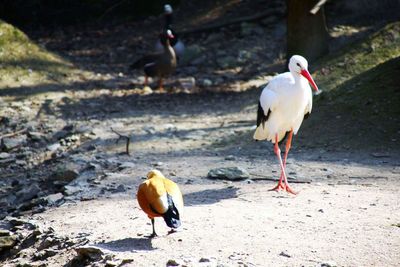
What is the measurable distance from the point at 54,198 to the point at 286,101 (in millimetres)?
2800

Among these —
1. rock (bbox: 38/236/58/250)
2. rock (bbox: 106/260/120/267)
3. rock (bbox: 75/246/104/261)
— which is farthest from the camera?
rock (bbox: 38/236/58/250)

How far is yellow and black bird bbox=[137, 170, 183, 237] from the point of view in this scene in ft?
19.2

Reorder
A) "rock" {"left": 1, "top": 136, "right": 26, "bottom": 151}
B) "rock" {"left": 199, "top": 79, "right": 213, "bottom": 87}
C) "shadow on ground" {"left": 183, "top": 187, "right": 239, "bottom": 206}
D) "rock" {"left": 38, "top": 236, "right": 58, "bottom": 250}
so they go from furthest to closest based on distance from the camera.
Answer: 1. "rock" {"left": 199, "top": 79, "right": 213, "bottom": 87}
2. "rock" {"left": 1, "top": 136, "right": 26, "bottom": 151}
3. "shadow on ground" {"left": 183, "top": 187, "right": 239, "bottom": 206}
4. "rock" {"left": 38, "top": 236, "right": 58, "bottom": 250}

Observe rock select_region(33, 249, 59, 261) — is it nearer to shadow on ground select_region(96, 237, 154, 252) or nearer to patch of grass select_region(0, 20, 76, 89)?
shadow on ground select_region(96, 237, 154, 252)

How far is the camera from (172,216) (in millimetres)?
5852

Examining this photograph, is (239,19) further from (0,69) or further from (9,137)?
(9,137)

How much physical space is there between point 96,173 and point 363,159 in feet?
10.7

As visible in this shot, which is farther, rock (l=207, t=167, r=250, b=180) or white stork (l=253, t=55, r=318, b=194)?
rock (l=207, t=167, r=250, b=180)

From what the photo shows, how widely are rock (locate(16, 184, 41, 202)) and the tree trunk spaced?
602 centimetres

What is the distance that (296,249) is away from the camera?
5906mm

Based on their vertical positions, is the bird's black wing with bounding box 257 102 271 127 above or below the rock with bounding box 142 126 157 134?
above

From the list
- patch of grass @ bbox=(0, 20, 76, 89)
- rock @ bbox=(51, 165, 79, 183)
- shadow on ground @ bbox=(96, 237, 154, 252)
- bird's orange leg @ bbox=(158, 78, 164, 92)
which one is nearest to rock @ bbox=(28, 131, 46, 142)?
rock @ bbox=(51, 165, 79, 183)

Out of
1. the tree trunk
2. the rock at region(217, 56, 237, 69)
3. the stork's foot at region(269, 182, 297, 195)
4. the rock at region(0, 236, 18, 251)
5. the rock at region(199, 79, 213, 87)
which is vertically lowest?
the rock at region(0, 236, 18, 251)

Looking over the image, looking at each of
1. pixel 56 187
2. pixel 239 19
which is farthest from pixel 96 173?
pixel 239 19
